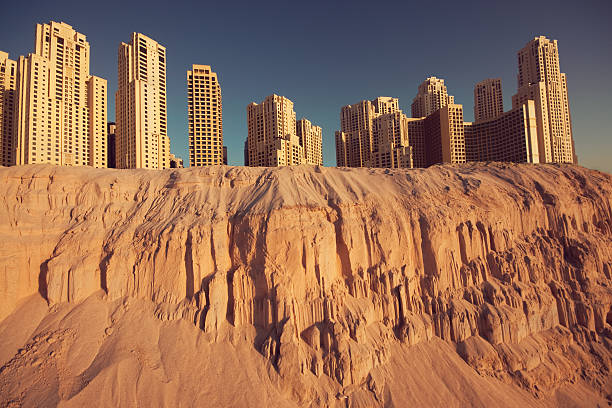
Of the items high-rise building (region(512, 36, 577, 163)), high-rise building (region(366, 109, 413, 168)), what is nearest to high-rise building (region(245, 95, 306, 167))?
high-rise building (region(366, 109, 413, 168))

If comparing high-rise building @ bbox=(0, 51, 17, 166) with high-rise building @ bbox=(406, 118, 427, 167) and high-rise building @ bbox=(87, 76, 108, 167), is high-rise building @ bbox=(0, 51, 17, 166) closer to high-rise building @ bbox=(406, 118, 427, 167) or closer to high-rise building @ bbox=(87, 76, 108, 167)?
high-rise building @ bbox=(87, 76, 108, 167)

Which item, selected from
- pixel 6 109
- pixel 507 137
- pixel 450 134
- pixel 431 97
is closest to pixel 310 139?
pixel 450 134

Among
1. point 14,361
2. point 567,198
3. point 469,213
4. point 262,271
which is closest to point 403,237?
point 469,213

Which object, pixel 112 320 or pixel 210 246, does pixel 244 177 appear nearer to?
pixel 210 246

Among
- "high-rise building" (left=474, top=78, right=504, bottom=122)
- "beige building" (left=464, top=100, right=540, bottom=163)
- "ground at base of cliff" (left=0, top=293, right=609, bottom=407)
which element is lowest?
"ground at base of cliff" (left=0, top=293, right=609, bottom=407)

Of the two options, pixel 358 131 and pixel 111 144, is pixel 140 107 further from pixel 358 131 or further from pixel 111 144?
pixel 358 131

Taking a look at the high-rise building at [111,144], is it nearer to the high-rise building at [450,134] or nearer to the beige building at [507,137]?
the high-rise building at [450,134]

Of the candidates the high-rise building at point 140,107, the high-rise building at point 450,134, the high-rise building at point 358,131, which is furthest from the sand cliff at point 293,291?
the high-rise building at point 358,131
